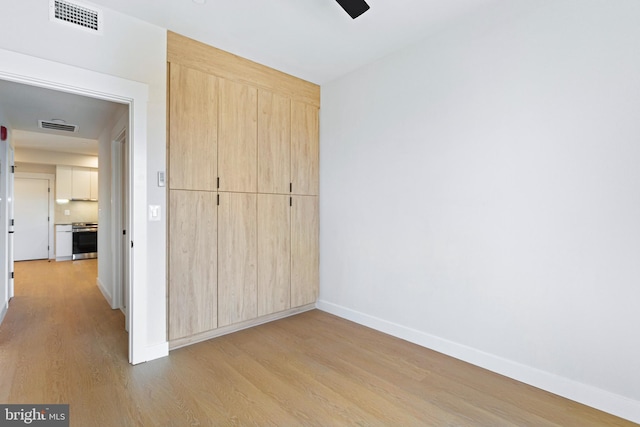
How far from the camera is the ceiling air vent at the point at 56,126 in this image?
4231 millimetres

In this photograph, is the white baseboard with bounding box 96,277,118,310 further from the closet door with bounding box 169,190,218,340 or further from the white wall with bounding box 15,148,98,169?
the white wall with bounding box 15,148,98,169

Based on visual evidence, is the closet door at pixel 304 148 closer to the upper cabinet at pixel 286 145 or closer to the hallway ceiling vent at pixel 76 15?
the upper cabinet at pixel 286 145

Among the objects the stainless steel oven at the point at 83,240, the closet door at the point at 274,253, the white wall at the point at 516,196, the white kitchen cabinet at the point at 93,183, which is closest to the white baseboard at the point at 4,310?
the closet door at the point at 274,253

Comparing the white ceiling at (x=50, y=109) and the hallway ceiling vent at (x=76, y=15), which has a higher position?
the hallway ceiling vent at (x=76, y=15)

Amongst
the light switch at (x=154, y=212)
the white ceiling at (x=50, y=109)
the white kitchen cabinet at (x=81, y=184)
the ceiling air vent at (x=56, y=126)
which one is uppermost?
the ceiling air vent at (x=56, y=126)

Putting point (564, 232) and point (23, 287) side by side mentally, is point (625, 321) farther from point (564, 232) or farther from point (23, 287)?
point (23, 287)

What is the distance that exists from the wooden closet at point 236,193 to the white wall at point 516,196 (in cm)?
77

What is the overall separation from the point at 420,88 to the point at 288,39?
128 centimetres

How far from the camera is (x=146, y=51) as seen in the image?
99.9 inches

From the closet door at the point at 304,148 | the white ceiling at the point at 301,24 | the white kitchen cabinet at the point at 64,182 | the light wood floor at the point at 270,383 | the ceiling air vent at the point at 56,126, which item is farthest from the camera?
the white kitchen cabinet at the point at 64,182

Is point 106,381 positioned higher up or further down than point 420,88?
further down

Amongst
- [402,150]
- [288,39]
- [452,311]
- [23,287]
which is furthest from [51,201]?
[452,311]

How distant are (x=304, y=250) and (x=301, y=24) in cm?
232

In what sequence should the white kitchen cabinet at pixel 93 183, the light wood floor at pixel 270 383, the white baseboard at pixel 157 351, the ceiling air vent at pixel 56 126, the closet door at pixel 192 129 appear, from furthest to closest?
the white kitchen cabinet at pixel 93 183 < the ceiling air vent at pixel 56 126 < the closet door at pixel 192 129 < the white baseboard at pixel 157 351 < the light wood floor at pixel 270 383
